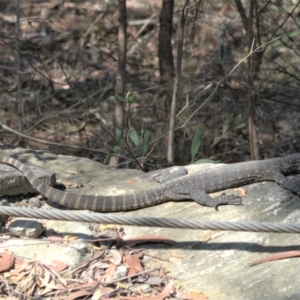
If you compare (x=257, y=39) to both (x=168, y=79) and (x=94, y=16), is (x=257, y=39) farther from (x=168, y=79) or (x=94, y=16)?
(x=94, y=16)

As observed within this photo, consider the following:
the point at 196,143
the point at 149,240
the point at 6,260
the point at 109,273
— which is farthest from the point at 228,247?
the point at 196,143

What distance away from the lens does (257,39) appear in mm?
8375

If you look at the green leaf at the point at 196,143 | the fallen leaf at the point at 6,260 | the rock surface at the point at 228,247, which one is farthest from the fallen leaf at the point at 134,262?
the green leaf at the point at 196,143

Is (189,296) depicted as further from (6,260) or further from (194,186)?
(194,186)

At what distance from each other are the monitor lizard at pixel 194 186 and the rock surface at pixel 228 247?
0.09 metres

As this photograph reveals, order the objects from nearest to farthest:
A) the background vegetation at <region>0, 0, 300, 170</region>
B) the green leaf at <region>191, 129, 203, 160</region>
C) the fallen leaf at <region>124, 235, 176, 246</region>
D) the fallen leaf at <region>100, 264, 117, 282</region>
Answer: the fallen leaf at <region>100, 264, 117, 282</region>
the fallen leaf at <region>124, 235, 176, 246</region>
the green leaf at <region>191, 129, 203, 160</region>
the background vegetation at <region>0, 0, 300, 170</region>

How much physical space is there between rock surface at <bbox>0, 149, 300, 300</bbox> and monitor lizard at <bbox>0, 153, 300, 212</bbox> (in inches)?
3.4

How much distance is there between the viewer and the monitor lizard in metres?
5.38

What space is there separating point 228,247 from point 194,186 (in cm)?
106

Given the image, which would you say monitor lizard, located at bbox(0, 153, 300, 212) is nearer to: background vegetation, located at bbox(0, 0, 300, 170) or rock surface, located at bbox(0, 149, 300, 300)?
rock surface, located at bbox(0, 149, 300, 300)

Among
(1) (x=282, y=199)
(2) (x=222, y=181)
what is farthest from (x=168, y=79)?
(1) (x=282, y=199)

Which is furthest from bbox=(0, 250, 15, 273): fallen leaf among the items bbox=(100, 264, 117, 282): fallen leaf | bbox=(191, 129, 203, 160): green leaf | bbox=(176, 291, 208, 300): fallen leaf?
bbox=(191, 129, 203, 160): green leaf

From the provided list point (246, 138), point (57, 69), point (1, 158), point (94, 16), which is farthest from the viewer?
point (94, 16)

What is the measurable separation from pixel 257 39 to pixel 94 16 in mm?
6710
